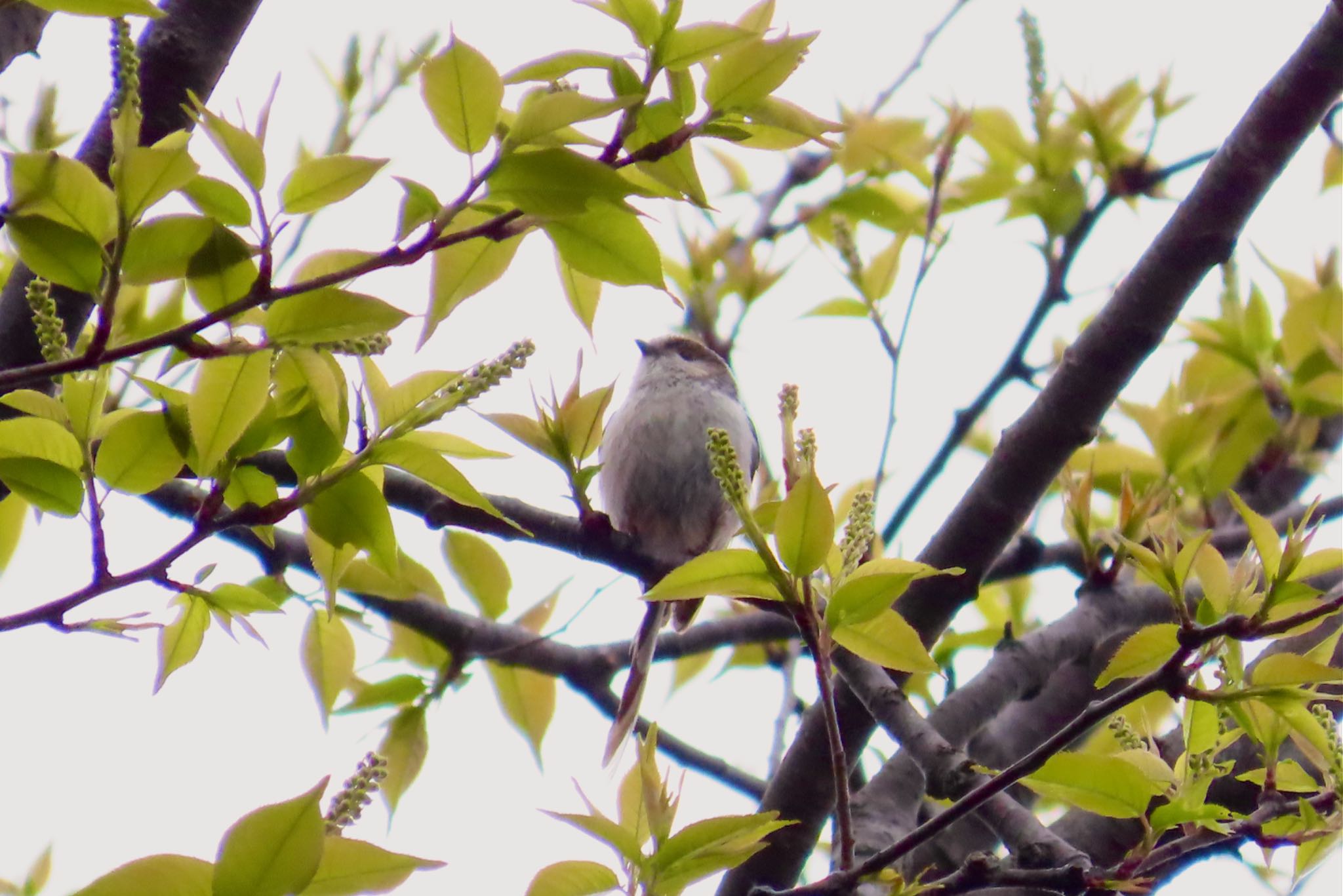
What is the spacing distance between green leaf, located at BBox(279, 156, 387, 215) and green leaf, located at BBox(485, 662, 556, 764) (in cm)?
203

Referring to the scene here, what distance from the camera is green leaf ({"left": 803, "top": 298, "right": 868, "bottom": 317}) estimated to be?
349cm

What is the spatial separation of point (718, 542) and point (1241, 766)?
2.17 m

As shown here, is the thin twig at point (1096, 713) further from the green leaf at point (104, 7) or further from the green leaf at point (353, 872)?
the green leaf at point (104, 7)

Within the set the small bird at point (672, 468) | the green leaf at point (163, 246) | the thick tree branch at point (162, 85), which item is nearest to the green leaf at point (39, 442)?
the green leaf at point (163, 246)

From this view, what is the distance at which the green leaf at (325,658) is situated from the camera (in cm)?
276

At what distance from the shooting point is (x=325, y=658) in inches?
109

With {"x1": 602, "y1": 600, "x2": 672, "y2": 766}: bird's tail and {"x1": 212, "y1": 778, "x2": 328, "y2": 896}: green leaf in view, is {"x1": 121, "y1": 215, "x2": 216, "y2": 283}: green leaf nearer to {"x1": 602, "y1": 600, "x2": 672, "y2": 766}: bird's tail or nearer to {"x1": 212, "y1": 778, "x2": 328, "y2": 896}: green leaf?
{"x1": 212, "y1": 778, "x2": 328, "y2": 896}: green leaf

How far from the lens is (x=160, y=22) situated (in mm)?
1918

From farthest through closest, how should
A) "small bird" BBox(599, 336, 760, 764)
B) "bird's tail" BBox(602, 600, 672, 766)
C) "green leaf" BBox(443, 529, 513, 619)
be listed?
"small bird" BBox(599, 336, 760, 764) < "bird's tail" BBox(602, 600, 672, 766) < "green leaf" BBox(443, 529, 513, 619)

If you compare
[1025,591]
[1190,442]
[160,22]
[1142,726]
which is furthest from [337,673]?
[1025,591]

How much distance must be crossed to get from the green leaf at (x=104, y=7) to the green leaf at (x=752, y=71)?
60 centimetres

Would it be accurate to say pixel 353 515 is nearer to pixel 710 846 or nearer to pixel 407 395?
pixel 407 395

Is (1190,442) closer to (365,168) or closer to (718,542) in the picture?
(718,542)

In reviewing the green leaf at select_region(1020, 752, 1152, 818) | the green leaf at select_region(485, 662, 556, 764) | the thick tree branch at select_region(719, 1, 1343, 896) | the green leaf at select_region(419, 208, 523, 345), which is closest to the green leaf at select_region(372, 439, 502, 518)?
the green leaf at select_region(419, 208, 523, 345)
